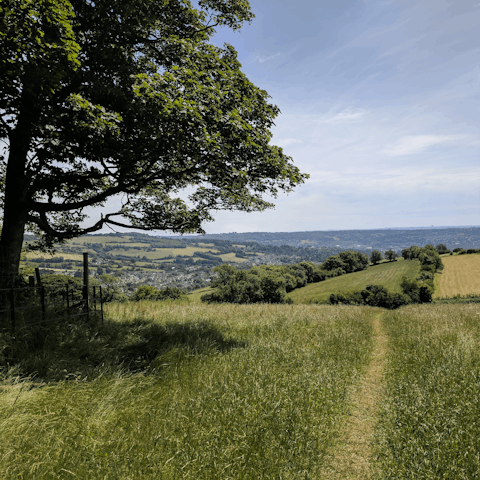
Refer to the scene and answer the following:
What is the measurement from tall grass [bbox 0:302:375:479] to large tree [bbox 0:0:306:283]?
5.29m

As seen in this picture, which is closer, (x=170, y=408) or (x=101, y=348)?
(x=170, y=408)

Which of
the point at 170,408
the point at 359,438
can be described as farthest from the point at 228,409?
the point at 359,438

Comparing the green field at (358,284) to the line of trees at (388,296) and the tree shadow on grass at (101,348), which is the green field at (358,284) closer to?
the line of trees at (388,296)

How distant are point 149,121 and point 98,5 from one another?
437 centimetres

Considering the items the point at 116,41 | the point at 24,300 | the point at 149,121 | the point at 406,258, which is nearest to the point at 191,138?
the point at 149,121

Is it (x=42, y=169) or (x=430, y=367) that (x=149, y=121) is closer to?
(x=42, y=169)

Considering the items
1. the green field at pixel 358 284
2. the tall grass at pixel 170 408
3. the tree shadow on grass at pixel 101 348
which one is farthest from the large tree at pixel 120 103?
the green field at pixel 358 284

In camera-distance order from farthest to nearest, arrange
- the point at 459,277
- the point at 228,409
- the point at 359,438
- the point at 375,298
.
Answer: the point at 459,277 < the point at 375,298 < the point at 228,409 < the point at 359,438

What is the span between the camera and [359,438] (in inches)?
163

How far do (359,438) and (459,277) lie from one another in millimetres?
109507

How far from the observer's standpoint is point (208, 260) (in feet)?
641

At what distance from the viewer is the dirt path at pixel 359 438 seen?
3.41 meters

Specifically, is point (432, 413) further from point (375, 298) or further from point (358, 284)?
point (358, 284)

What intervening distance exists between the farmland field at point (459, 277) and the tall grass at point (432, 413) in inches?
3332
